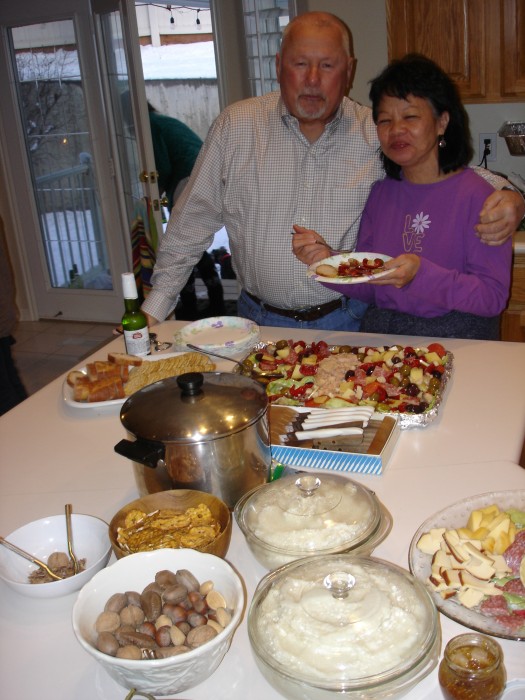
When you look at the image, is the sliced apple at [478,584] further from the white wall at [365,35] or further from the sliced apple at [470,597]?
the white wall at [365,35]

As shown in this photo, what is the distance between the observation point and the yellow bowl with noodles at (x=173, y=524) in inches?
42.0

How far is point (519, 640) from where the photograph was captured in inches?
34.7

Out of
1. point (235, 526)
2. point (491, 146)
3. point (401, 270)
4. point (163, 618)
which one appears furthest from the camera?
point (491, 146)

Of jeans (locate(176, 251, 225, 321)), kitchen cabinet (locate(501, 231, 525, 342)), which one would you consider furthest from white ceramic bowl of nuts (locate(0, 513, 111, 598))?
jeans (locate(176, 251, 225, 321))

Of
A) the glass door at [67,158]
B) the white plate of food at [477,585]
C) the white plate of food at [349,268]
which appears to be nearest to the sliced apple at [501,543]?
the white plate of food at [477,585]

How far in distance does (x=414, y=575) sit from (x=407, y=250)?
1.32m

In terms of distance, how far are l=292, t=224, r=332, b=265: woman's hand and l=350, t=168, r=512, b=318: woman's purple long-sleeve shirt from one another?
16 cm

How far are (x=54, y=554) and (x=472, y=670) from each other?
652mm

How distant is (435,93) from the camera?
6.55 ft

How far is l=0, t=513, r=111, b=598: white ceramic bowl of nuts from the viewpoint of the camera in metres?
1.06

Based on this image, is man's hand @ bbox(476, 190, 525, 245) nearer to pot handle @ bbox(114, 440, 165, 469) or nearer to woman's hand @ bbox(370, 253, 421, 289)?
woman's hand @ bbox(370, 253, 421, 289)

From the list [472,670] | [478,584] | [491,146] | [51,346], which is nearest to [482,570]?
[478,584]

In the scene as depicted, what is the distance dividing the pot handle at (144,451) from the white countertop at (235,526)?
0.67ft

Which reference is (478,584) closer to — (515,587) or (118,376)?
(515,587)
